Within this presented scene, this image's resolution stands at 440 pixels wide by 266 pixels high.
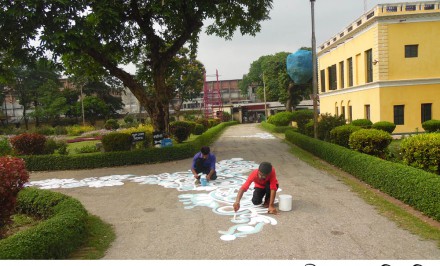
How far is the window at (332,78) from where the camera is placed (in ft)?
113

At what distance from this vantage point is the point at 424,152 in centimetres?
924

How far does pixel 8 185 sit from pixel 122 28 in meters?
13.4

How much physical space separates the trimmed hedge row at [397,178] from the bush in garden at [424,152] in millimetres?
768

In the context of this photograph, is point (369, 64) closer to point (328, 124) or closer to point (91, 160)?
point (328, 124)

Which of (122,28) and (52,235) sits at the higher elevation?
(122,28)

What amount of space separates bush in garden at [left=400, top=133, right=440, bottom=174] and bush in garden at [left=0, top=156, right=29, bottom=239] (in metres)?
9.53

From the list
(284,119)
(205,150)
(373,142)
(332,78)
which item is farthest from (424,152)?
(332,78)

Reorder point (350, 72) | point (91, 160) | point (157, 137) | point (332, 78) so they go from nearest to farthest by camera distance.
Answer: point (91, 160)
point (157, 137)
point (350, 72)
point (332, 78)

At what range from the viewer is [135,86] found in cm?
1778

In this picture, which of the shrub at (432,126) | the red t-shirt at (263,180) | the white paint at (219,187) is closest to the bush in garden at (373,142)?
the white paint at (219,187)

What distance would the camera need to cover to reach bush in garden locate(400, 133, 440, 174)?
29.6ft

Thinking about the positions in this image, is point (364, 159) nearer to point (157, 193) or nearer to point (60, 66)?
point (157, 193)

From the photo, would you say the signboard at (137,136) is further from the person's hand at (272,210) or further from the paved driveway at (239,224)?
the person's hand at (272,210)

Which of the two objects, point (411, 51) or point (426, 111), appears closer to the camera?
point (411, 51)
